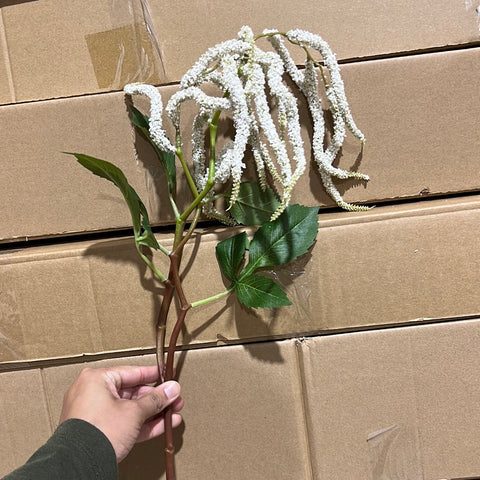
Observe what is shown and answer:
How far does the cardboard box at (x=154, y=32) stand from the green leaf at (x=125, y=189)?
14 centimetres

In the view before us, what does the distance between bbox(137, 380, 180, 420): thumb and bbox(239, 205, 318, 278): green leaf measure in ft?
0.55

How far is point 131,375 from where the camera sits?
2.06ft

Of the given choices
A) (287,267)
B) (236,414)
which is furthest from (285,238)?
(236,414)

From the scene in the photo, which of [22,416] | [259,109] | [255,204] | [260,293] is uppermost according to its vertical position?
[259,109]

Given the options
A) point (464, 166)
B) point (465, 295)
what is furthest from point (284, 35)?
point (465, 295)

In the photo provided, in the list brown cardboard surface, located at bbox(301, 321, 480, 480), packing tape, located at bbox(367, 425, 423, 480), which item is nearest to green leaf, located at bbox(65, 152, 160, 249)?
brown cardboard surface, located at bbox(301, 321, 480, 480)

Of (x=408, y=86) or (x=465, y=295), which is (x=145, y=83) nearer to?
(x=408, y=86)

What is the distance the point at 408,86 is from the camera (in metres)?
0.62

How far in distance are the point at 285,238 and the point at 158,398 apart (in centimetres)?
24

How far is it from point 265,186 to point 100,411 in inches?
12.8

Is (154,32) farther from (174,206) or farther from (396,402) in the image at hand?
(396,402)

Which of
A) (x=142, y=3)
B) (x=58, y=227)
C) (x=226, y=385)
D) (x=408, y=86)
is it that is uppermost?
(x=142, y=3)

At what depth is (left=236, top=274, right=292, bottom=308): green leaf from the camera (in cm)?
59

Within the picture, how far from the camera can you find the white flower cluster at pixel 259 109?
53 cm
